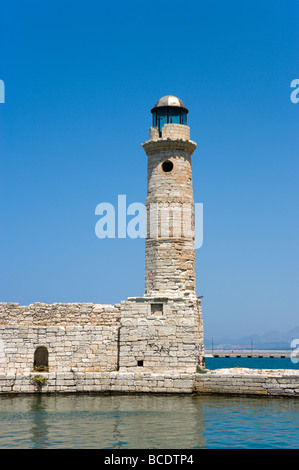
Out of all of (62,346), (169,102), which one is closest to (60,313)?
(62,346)

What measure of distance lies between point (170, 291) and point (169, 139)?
18.4ft

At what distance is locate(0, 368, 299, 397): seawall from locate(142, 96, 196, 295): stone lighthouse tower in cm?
321

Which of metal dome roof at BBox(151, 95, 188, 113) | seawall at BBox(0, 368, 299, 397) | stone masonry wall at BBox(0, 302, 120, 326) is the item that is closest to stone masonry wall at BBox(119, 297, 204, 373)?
seawall at BBox(0, 368, 299, 397)

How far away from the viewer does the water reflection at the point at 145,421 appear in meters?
12.2

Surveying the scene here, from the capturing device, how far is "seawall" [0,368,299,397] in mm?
17547

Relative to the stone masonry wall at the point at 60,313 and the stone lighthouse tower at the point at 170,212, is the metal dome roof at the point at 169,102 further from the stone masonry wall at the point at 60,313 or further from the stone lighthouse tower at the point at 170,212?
the stone masonry wall at the point at 60,313

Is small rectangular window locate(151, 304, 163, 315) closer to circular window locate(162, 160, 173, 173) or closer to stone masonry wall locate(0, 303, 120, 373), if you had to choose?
stone masonry wall locate(0, 303, 120, 373)

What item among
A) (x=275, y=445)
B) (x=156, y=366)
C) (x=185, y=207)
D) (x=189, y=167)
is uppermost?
(x=189, y=167)

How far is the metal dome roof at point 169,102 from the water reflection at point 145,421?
10774mm

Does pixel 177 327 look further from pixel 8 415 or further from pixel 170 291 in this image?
pixel 8 415

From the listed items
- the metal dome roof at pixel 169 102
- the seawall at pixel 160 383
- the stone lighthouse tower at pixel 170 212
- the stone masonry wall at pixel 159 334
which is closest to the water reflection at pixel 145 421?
the seawall at pixel 160 383

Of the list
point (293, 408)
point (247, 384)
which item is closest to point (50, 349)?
point (247, 384)

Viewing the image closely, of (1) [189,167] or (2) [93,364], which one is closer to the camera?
(2) [93,364]

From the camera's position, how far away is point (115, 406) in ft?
53.3
